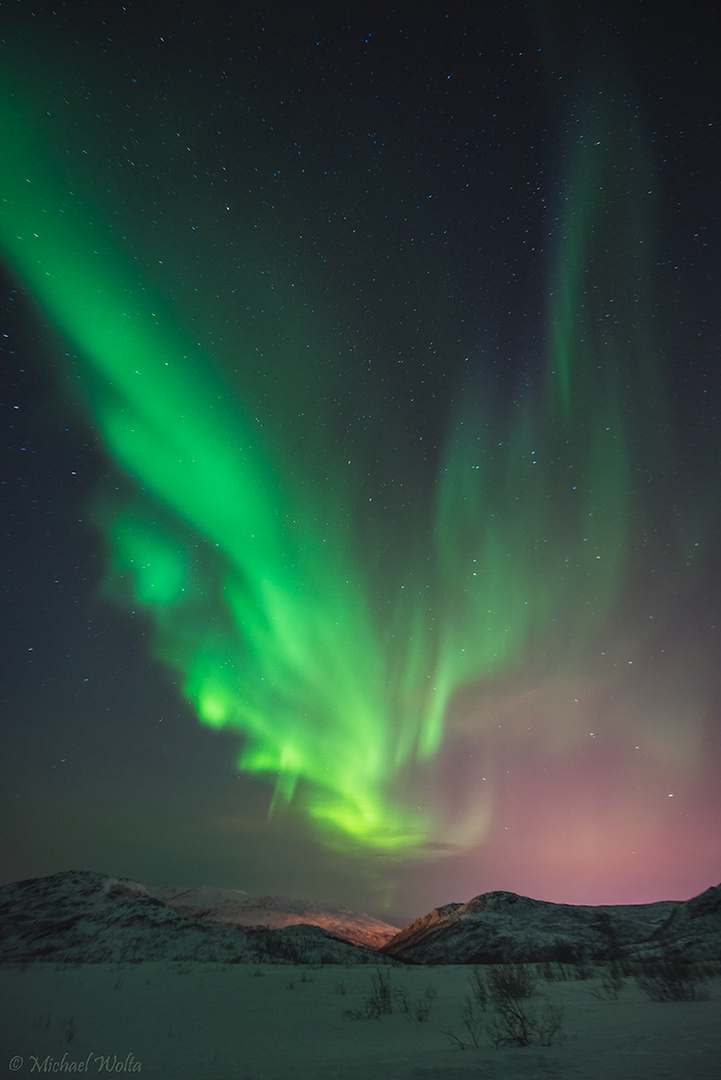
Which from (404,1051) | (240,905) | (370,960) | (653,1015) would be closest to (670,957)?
(370,960)

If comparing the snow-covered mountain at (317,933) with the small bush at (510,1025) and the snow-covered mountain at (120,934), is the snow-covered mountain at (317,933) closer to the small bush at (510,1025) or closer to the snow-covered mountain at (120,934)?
the snow-covered mountain at (120,934)

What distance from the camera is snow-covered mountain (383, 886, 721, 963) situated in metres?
38.3

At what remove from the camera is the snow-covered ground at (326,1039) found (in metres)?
5.59

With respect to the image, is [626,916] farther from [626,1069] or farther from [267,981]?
[626,1069]

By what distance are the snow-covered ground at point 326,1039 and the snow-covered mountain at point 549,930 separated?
102 feet

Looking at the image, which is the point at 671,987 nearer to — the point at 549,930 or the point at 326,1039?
the point at 326,1039

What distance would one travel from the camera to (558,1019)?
8.02m

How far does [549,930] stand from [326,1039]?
61.5 metres

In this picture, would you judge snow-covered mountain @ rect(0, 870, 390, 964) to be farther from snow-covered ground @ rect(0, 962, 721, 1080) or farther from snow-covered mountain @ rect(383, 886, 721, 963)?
snow-covered ground @ rect(0, 962, 721, 1080)

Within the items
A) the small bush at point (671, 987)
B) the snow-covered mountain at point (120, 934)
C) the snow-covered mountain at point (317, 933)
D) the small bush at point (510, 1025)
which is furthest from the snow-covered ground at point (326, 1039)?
the snow-covered mountain at point (120, 934)

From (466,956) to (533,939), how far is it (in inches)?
287

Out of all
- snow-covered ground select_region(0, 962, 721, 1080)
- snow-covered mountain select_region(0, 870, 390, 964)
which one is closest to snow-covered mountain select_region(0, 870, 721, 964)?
snow-covered mountain select_region(0, 870, 390, 964)

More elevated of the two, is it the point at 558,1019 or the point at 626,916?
the point at 558,1019

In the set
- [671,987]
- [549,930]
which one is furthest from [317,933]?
[671,987]
